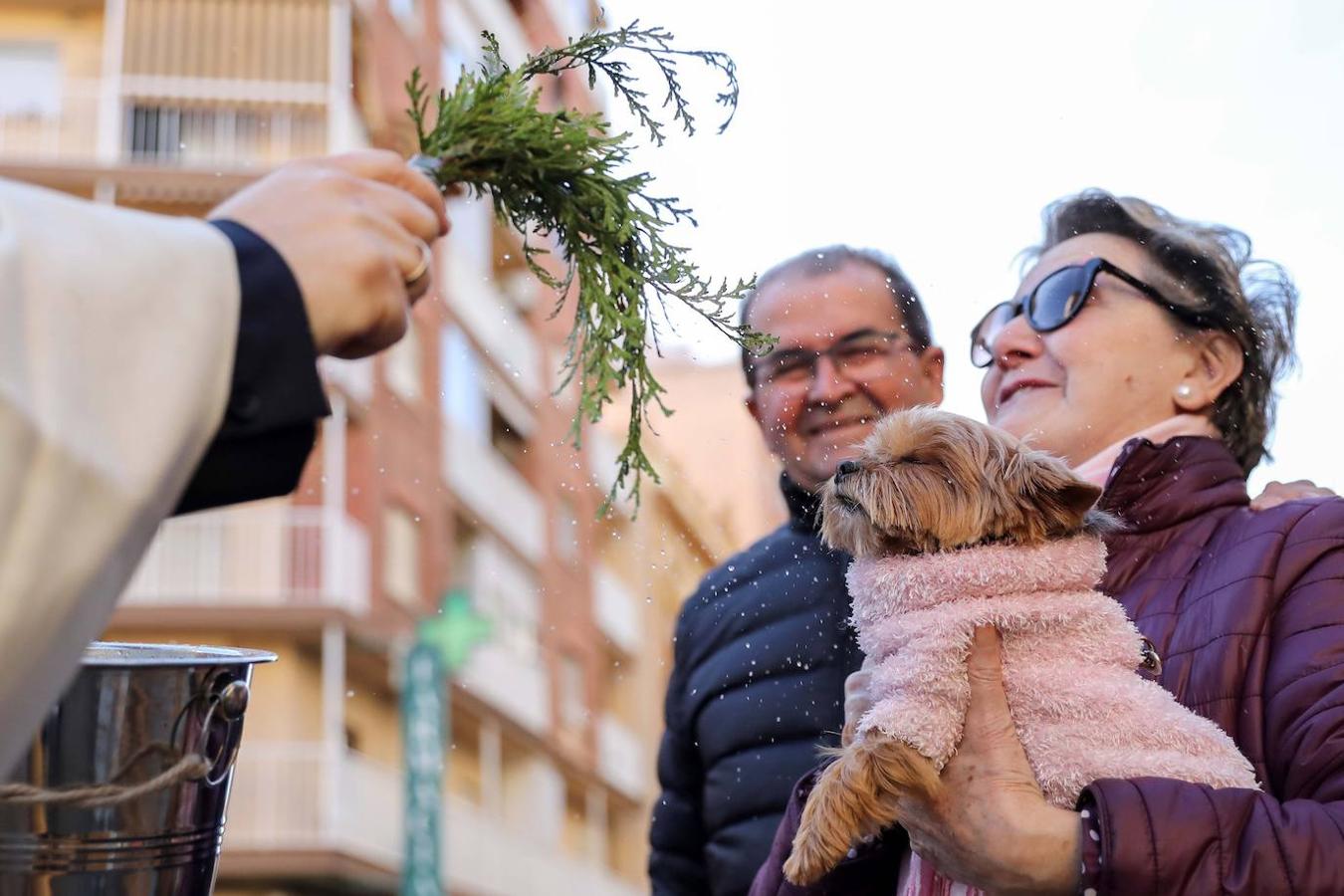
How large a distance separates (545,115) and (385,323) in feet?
2.91

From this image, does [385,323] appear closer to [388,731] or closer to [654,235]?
[654,235]

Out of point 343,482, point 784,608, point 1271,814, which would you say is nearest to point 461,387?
point 343,482

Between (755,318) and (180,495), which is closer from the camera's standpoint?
(180,495)

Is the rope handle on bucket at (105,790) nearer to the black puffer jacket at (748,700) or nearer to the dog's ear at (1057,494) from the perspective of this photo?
the dog's ear at (1057,494)

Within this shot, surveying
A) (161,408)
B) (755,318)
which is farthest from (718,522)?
(161,408)

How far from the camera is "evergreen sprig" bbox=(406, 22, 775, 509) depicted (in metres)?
2.51

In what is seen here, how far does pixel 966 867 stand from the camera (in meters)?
2.55

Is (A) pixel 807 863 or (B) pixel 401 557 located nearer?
(A) pixel 807 863

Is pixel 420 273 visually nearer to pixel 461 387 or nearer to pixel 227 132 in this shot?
pixel 227 132

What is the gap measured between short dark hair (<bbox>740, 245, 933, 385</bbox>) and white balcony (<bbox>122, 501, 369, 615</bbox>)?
1789 cm

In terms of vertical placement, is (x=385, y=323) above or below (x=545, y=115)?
below

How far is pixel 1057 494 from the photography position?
266cm

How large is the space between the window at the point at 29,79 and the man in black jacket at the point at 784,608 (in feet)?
66.4

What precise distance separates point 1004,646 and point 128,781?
4.25 ft
